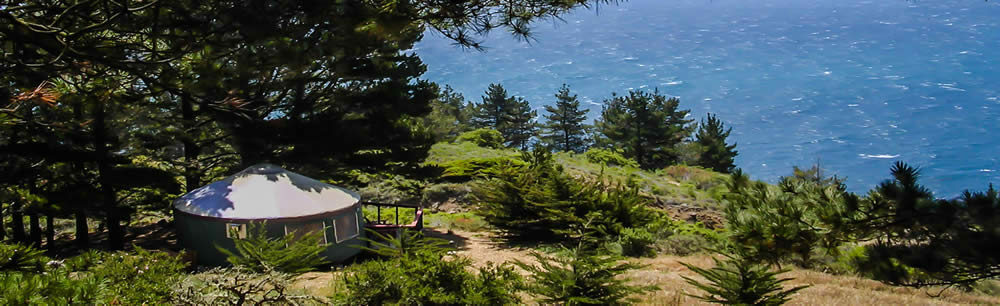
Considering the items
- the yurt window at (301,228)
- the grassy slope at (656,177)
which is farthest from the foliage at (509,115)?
the yurt window at (301,228)

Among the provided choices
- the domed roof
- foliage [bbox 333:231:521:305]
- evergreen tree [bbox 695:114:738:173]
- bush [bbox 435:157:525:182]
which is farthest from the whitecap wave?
foliage [bbox 333:231:521:305]

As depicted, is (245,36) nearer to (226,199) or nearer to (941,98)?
(226,199)

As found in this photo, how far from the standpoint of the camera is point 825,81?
466 feet

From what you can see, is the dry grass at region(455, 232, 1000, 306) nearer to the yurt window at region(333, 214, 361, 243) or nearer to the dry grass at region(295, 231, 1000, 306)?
the dry grass at region(295, 231, 1000, 306)

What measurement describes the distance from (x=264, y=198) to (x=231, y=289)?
332 inches

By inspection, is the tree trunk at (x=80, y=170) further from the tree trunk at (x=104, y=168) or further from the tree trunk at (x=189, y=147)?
the tree trunk at (x=189, y=147)

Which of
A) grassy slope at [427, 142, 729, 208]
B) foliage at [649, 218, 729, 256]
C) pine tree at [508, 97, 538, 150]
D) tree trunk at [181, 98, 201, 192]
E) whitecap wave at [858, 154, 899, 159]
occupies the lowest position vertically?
whitecap wave at [858, 154, 899, 159]

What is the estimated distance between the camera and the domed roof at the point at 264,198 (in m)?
11.8

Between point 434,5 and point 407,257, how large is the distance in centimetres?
230

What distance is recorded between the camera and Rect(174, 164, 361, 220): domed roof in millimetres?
11820

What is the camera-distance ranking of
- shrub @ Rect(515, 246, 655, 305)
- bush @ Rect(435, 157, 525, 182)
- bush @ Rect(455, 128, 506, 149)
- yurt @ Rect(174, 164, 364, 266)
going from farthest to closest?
bush @ Rect(455, 128, 506, 149)
bush @ Rect(435, 157, 525, 182)
yurt @ Rect(174, 164, 364, 266)
shrub @ Rect(515, 246, 655, 305)

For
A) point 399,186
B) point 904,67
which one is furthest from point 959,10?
point 399,186

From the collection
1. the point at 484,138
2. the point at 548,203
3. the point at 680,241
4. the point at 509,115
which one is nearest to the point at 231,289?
the point at 548,203

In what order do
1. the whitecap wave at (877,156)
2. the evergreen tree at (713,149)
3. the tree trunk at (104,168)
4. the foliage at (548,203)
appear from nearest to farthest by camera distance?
the tree trunk at (104,168) → the foliage at (548,203) → the evergreen tree at (713,149) → the whitecap wave at (877,156)
